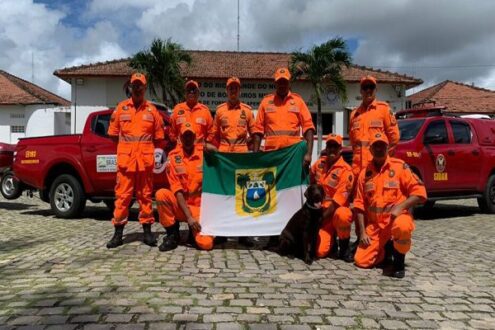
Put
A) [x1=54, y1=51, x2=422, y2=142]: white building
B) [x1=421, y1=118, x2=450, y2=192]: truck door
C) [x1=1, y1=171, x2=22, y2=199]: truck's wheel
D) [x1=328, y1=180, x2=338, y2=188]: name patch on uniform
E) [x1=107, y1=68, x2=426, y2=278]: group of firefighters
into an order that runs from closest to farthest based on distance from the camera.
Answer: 1. [x1=107, y1=68, x2=426, y2=278]: group of firefighters
2. [x1=328, y1=180, x2=338, y2=188]: name patch on uniform
3. [x1=421, y1=118, x2=450, y2=192]: truck door
4. [x1=1, y1=171, x2=22, y2=199]: truck's wheel
5. [x1=54, y1=51, x2=422, y2=142]: white building

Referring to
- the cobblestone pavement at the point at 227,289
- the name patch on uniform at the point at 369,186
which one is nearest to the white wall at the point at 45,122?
the cobblestone pavement at the point at 227,289

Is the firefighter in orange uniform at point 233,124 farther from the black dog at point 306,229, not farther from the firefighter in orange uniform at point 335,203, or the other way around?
the black dog at point 306,229

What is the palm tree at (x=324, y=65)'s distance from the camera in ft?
73.2

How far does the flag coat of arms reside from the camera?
587cm

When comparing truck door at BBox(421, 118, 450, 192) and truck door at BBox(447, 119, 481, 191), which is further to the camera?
truck door at BBox(447, 119, 481, 191)

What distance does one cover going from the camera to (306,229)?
16.6 ft

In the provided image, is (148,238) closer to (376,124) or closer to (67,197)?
(376,124)

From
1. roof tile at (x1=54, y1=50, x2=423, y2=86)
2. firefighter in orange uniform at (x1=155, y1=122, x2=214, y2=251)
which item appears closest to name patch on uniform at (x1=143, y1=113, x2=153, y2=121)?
firefighter in orange uniform at (x1=155, y1=122, x2=214, y2=251)

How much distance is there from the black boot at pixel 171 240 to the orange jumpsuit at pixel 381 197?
87.7 inches

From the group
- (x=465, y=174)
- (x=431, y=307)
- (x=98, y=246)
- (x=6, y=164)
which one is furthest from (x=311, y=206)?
(x=6, y=164)

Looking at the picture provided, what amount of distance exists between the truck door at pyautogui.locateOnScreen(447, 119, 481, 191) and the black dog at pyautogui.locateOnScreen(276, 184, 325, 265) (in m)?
5.12

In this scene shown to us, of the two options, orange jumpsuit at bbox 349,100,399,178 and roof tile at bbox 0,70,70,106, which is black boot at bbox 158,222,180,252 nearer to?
orange jumpsuit at bbox 349,100,399,178

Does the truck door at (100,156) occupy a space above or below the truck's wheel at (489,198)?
above

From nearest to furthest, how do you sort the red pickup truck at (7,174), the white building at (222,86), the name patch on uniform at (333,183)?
the name patch on uniform at (333,183)
the red pickup truck at (7,174)
the white building at (222,86)
